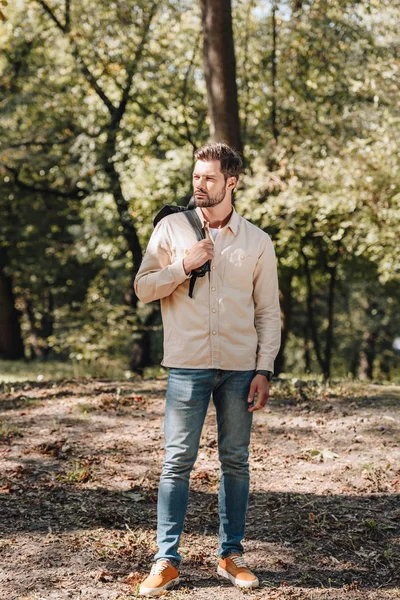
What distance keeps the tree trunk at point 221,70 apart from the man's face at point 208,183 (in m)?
4.96

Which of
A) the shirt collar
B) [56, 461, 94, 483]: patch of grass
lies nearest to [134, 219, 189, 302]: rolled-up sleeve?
the shirt collar

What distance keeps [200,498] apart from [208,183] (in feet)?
8.57

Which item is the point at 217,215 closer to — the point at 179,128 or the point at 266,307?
the point at 266,307

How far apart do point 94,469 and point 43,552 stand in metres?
1.45

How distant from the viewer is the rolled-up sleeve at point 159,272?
3.35m

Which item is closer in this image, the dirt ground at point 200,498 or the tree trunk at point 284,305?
the dirt ground at point 200,498

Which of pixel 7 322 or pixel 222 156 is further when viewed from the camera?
pixel 7 322

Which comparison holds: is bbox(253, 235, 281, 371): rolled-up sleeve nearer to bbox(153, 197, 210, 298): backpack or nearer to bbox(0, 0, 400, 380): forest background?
bbox(153, 197, 210, 298): backpack

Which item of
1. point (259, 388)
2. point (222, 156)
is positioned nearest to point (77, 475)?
point (259, 388)

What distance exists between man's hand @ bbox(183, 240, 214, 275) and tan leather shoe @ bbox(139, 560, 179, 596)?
1488mm

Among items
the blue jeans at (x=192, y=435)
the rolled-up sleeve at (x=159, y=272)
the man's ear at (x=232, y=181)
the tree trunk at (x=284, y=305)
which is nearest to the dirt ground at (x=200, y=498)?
the blue jeans at (x=192, y=435)

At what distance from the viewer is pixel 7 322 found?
21.2 meters

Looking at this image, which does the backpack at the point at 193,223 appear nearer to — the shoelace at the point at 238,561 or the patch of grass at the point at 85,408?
the shoelace at the point at 238,561

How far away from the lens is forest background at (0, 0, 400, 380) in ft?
38.9
